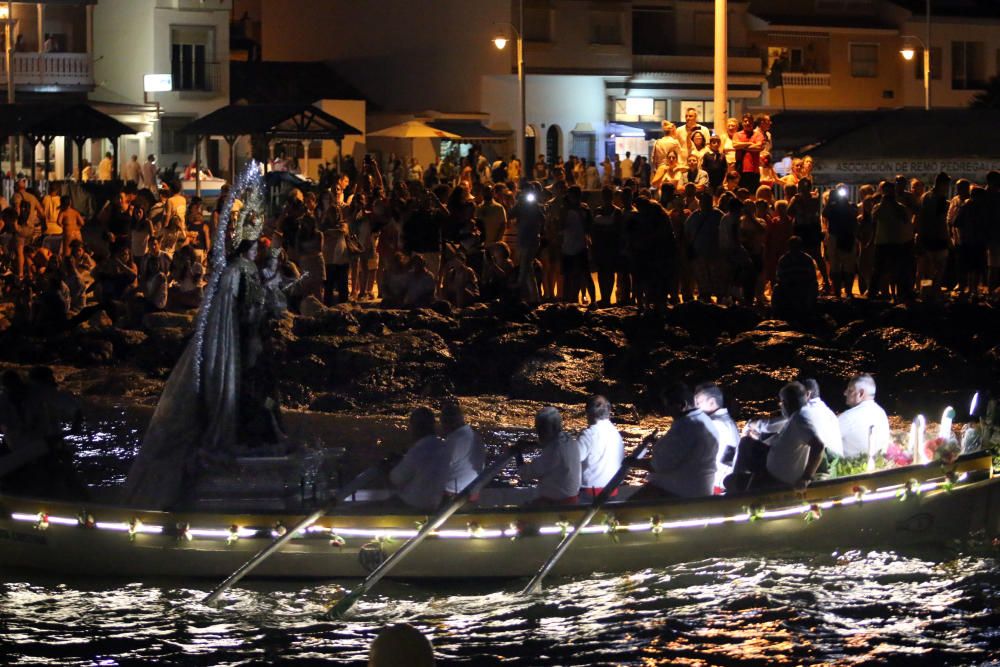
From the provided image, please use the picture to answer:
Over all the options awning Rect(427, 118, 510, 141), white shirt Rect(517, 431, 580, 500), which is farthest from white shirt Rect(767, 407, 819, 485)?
awning Rect(427, 118, 510, 141)

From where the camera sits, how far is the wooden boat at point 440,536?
46.8 ft

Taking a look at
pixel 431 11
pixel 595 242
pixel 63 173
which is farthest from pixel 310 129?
pixel 431 11

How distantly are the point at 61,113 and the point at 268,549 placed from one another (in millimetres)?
23422

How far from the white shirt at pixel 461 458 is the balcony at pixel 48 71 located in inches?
1469

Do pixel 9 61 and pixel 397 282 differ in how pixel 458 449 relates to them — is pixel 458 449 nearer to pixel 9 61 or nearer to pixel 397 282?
pixel 397 282

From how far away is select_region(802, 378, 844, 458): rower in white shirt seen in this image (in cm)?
1481

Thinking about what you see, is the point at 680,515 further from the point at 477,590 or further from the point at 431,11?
the point at 431,11

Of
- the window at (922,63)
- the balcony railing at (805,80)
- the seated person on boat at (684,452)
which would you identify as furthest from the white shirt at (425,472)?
the window at (922,63)

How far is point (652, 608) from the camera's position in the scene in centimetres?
1427

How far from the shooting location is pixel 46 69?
161 feet

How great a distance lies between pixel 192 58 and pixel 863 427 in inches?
1580

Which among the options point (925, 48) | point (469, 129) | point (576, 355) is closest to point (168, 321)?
point (576, 355)

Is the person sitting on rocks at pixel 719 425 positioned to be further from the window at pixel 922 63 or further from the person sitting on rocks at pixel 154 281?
the window at pixel 922 63

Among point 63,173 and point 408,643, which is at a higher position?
point 63,173
